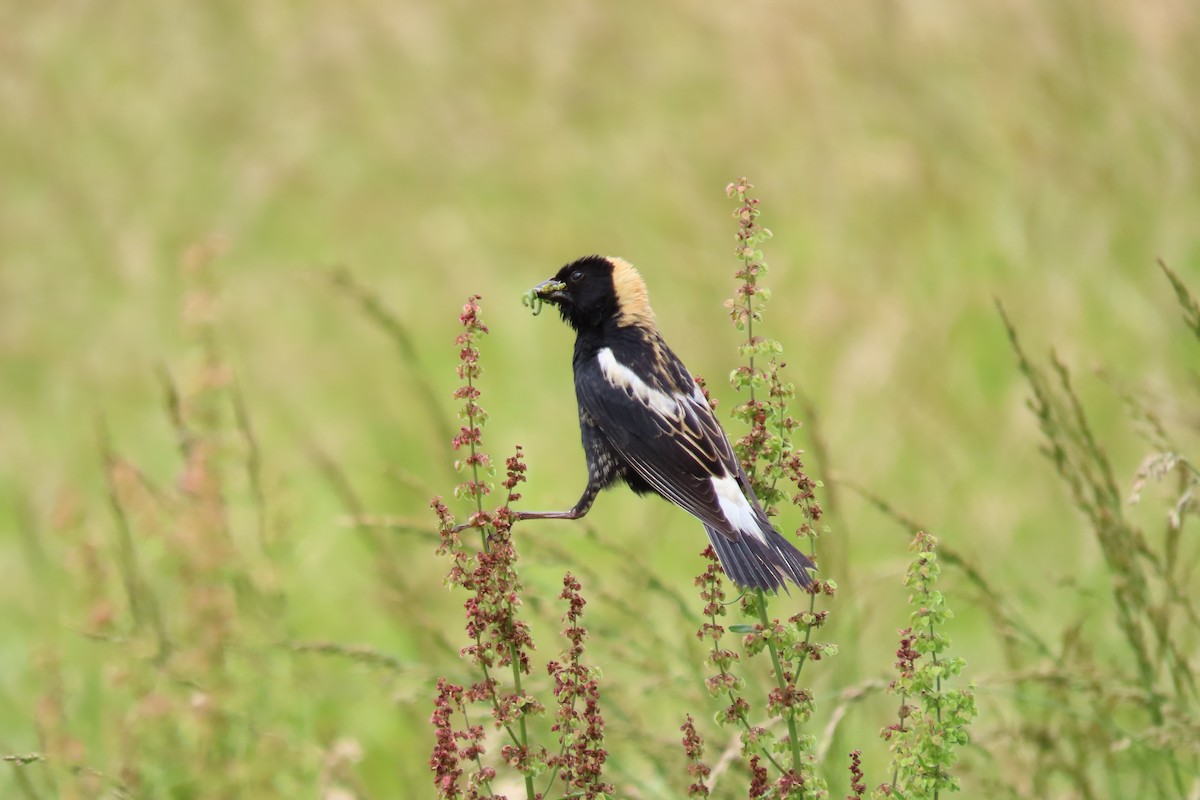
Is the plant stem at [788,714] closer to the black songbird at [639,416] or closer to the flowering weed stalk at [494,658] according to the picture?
the flowering weed stalk at [494,658]

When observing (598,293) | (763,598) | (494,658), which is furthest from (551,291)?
(494,658)

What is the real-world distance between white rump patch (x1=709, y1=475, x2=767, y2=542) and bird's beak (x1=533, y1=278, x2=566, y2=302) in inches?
25.4

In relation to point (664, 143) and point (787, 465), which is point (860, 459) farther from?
point (787, 465)

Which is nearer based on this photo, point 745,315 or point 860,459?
point 745,315

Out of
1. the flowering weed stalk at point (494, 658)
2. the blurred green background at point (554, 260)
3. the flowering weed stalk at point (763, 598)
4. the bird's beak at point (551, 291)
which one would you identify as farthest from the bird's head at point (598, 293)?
the flowering weed stalk at point (494, 658)

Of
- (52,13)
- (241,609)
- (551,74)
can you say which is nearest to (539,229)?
(551,74)

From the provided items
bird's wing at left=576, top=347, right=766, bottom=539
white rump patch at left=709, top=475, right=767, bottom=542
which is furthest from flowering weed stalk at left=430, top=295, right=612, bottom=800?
bird's wing at left=576, top=347, right=766, bottom=539

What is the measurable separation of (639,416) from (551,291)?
1.55 ft

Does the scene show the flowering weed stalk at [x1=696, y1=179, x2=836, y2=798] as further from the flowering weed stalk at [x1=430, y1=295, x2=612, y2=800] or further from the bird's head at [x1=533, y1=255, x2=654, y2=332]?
the bird's head at [x1=533, y1=255, x2=654, y2=332]

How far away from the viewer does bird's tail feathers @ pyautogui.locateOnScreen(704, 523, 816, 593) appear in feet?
6.16

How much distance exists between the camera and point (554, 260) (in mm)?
6531

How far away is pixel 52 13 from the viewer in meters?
8.91

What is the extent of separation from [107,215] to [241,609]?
18.8 ft

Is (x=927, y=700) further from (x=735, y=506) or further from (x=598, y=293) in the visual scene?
(x=598, y=293)
